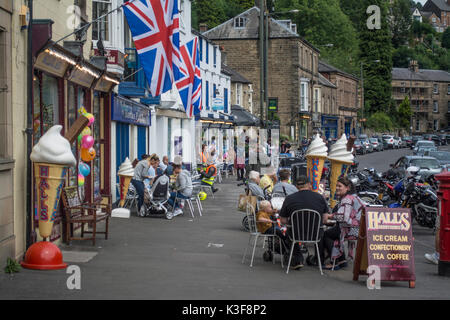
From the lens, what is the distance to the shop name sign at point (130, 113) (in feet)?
66.0

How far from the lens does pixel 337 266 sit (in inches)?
453

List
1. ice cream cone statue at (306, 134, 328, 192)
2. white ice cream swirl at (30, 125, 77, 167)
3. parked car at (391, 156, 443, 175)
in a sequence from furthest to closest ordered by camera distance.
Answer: parked car at (391, 156, 443, 175) → ice cream cone statue at (306, 134, 328, 192) → white ice cream swirl at (30, 125, 77, 167)

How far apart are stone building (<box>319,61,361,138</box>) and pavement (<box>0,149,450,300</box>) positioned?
67395 mm

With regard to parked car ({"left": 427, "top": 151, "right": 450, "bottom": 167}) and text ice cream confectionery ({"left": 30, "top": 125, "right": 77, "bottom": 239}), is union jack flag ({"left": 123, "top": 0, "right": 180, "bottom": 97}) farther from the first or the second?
parked car ({"left": 427, "top": 151, "right": 450, "bottom": 167})

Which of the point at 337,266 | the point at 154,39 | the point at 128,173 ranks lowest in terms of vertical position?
the point at 337,266

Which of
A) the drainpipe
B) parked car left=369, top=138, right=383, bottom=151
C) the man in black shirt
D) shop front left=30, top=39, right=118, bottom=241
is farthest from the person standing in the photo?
parked car left=369, top=138, right=383, bottom=151

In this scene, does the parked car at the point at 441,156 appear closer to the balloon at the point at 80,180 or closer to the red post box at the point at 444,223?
the balloon at the point at 80,180

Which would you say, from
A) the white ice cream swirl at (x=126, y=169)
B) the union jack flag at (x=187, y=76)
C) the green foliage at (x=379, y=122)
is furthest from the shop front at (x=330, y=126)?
the union jack flag at (x=187, y=76)

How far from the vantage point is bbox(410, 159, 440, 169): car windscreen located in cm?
2956

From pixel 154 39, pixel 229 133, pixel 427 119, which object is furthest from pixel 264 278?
pixel 427 119

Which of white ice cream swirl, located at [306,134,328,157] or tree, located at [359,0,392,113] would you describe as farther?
tree, located at [359,0,392,113]
